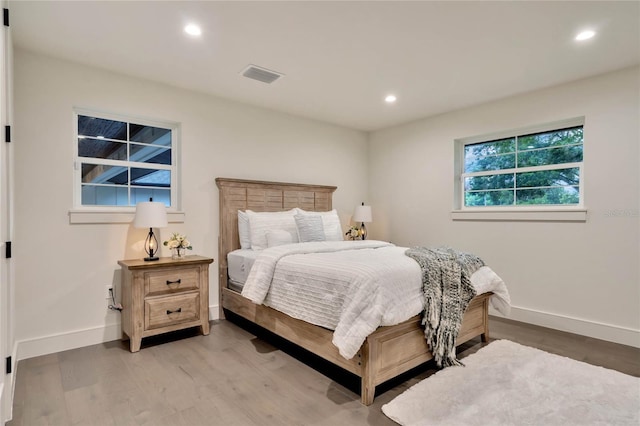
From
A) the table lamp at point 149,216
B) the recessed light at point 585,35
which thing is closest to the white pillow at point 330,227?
the table lamp at point 149,216

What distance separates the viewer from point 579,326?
3.35 metres

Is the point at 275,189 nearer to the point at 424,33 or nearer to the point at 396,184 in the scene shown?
the point at 396,184

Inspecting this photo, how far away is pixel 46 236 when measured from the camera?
2873mm

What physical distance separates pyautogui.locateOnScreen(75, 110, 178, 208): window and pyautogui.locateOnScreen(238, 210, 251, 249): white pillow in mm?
732

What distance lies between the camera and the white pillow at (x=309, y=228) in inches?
150

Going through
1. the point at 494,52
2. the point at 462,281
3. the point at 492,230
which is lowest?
the point at 462,281

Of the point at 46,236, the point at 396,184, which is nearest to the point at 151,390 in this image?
the point at 46,236

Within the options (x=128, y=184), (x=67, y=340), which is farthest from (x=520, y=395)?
(x=128, y=184)

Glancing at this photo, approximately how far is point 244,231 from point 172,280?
37.7 inches

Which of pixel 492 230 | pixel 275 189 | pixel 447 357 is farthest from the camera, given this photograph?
pixel 275 189

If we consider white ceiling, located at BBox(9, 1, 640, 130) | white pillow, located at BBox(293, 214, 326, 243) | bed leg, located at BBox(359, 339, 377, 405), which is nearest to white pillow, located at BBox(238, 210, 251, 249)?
white pillow, located at BBox(293, 214, 326, 243)

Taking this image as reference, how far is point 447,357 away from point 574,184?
2372 mm

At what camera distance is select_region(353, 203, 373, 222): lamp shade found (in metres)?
4.97

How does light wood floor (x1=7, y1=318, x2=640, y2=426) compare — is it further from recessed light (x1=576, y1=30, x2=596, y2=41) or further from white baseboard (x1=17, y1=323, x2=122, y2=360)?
recessed light (x1=576, y1=30, x2=596, y2=41)
